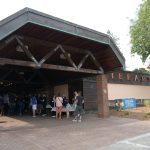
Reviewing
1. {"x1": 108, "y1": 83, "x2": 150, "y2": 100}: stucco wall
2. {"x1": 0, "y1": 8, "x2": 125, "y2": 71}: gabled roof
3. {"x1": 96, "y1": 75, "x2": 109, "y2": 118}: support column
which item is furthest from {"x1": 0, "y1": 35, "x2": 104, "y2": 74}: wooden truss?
{"x1": 108, "y1": 83, "x2": 150, "y2": 100}: stucco wall

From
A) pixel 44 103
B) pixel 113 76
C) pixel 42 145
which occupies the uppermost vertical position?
pixel 113 76

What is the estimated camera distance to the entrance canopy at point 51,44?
11.5 metres

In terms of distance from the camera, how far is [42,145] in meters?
9.05

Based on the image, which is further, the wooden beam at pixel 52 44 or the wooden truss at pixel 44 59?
the wooden beam at pixel 52 44

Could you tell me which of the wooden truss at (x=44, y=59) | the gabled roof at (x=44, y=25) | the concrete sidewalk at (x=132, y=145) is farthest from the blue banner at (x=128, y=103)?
the concrete sidewalk at (x=132, y=145)

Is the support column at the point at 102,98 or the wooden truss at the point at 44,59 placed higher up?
the wooden truss at the point at 44,59

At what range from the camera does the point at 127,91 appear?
28.6 m

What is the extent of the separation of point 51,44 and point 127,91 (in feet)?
53.2

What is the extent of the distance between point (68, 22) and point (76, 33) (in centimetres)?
69

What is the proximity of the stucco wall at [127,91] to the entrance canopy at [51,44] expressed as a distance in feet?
24.8

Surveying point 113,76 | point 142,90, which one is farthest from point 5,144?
point 142,90

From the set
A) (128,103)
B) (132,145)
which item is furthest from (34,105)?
(132,145)

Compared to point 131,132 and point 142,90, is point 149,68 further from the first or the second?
point 142,90

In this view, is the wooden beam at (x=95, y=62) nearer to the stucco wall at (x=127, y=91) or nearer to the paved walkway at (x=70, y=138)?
the paved walkway at (x=70, y=138)
